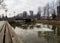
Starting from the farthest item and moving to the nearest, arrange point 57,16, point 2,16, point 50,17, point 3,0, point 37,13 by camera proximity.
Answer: point 37,13
point 50,17
point 57,16
point 2,16
point 3,0

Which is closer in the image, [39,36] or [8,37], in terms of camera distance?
[8,37]

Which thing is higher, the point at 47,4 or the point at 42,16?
the point at 47,4

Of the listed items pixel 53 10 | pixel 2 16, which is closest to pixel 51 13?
pixel 53 10

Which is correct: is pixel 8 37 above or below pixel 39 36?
above

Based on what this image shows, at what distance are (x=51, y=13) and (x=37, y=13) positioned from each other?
29.4 ft

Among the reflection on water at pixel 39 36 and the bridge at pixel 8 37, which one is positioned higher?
the bridge at pixel 8 37

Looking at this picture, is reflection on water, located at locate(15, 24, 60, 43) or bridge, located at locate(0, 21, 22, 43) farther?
reflection on water, located at locate(15, 24, 60, 43)

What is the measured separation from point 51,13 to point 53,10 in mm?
1576

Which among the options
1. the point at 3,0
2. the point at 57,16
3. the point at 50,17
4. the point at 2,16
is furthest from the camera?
the point at 50,17

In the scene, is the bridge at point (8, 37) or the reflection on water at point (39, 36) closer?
the bridge at point (8, 37)

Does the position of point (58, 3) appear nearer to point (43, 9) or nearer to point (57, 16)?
point (57, 16)

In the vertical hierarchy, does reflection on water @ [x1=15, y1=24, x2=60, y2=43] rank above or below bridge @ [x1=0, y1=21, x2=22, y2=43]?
below

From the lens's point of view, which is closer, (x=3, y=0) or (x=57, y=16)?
(x=3, y=0)

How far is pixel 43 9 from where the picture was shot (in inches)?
2375
